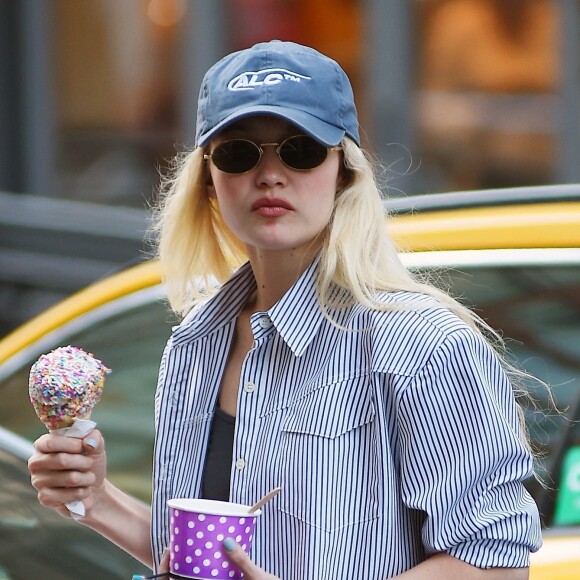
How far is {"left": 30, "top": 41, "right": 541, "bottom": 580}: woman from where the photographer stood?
1931 millimetres

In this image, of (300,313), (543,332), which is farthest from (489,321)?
(300,313)

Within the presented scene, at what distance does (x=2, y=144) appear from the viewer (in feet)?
40.2

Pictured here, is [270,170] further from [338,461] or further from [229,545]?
[229,545]

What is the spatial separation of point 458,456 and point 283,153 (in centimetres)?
58

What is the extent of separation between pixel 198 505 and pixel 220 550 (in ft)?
0.35

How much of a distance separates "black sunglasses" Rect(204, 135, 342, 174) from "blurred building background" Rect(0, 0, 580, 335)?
18.7 ft

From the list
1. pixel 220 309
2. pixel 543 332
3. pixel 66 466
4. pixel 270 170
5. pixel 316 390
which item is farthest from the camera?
pixel 543 332

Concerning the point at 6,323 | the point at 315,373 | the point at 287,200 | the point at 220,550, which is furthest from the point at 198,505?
the point at 6,323

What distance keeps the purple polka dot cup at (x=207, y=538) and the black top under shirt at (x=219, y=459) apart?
19cm

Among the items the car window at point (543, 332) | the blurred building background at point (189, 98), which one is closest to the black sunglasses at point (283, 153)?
the car window at point (543, 332)

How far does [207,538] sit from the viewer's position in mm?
1917

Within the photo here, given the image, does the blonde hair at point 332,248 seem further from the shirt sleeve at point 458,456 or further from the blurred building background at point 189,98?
the blurred building background at point 189,98

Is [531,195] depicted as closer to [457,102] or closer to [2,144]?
[457,102]

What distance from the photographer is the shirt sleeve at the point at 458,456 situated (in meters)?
1.92
